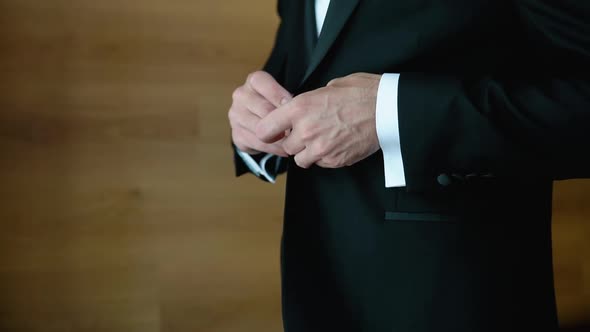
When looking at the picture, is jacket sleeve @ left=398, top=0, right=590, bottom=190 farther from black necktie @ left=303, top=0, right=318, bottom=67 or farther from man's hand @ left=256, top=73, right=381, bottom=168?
black necktie @ left=303, top=0, right=318, bottom=67

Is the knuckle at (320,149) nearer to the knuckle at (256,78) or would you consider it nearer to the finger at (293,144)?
the finger at (293,144)

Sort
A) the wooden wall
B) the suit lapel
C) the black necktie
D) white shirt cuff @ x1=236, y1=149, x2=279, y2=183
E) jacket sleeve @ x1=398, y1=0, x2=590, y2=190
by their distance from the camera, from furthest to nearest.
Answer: the wooden wall < white shirt cuff @ x1=236, y1=149, x2=279, y2=183 < the black necktie < the suit lapel < jacket sleeve @ x1=398, y1=0, x2=590, y2=190

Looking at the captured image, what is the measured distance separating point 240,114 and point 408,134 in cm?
25

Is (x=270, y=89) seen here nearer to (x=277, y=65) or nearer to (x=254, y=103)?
(x=254, y=103)

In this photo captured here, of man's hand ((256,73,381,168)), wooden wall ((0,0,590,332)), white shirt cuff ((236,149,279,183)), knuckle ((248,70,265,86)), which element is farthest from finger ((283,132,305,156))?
wooden wall ((0,0,590,332))

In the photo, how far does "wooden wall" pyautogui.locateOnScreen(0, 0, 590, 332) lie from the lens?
138 centimetres

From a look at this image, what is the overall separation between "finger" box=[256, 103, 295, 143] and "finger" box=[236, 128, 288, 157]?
53 millimetres

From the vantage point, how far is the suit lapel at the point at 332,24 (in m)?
0.67

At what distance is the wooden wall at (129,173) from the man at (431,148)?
0.70m

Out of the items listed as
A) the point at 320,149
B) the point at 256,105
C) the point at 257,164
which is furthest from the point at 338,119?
the point at 257,164

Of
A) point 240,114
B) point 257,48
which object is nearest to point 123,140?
point 257,48

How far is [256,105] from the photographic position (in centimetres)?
73

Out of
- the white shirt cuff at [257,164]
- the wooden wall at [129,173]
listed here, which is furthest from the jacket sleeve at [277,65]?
the wooden wall at [129,173]

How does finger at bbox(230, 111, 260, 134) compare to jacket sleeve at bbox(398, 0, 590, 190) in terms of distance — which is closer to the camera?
jacket sleeve at bbox(398, 0, 590, 190)
